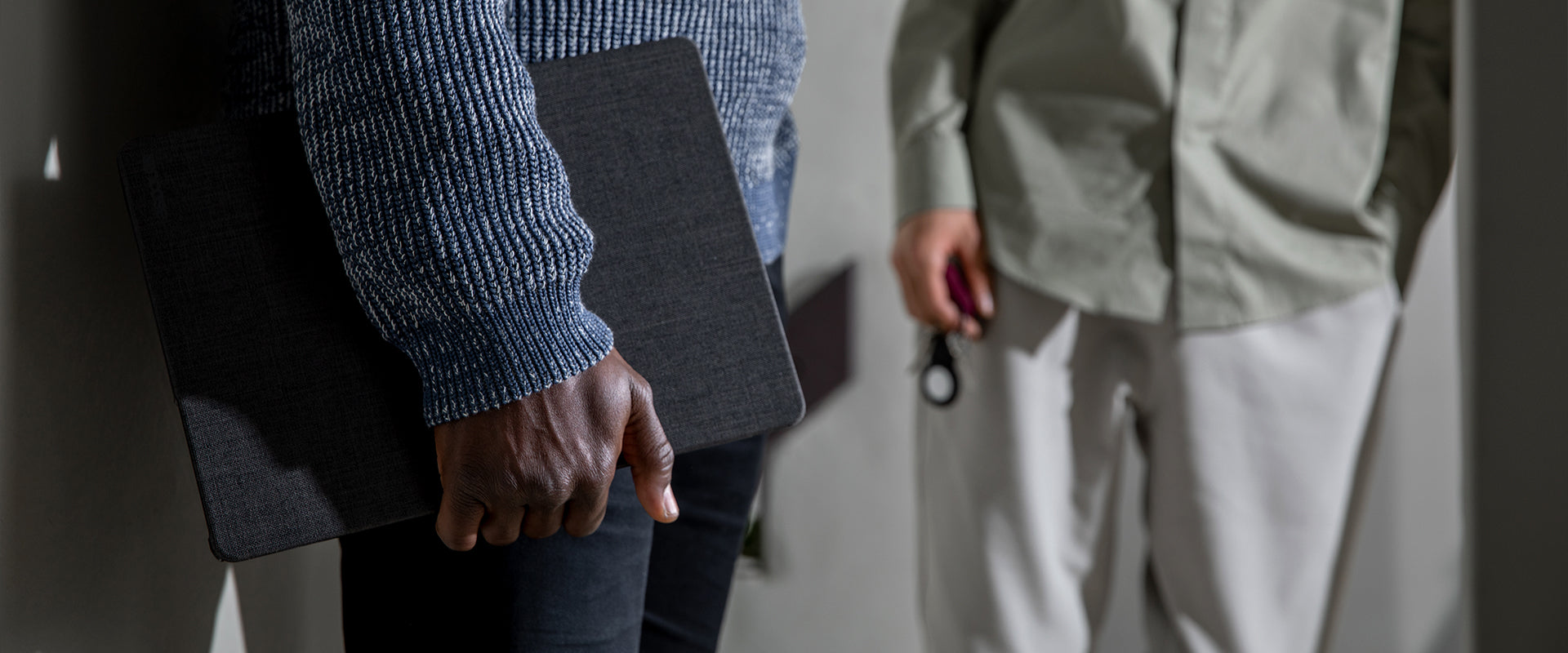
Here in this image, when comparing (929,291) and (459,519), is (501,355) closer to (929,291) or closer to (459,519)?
(459,519)

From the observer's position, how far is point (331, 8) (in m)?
0.37

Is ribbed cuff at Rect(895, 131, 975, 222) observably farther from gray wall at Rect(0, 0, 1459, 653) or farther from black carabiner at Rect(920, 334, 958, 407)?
gray wall at Rect(0, 0, 1459, 653)

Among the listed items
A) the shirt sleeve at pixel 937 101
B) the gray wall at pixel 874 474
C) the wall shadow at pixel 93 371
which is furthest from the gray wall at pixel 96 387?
the gray wall at pixel 874 474

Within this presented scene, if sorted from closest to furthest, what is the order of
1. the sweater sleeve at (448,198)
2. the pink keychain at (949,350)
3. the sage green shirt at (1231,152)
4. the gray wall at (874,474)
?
the sweater sleeve at (448,198) < the sage green shirt at (1231,152) < the pink keychain at (949,350) < the gray wall at (874,474)

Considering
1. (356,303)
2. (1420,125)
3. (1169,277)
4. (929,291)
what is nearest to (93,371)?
(356,303)

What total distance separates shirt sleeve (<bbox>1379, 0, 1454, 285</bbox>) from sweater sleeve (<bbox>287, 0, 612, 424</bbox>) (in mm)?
845

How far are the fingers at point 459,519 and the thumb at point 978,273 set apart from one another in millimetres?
702

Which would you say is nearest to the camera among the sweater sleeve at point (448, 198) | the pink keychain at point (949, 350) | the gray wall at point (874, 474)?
the sweater sleeve at point (448, 198)

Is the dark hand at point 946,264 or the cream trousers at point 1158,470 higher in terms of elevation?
the dark hand at point 946,264

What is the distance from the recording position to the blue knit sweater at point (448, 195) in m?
0.36

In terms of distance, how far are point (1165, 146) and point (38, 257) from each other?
85 centimetres

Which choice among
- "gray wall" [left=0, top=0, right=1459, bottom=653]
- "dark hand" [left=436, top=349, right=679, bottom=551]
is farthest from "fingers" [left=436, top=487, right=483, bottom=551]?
"gray wall" [left=0, top=0, right=1459, bottom=653]

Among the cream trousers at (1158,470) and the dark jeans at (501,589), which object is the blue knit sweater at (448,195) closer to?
the dark jeans at (501,589)

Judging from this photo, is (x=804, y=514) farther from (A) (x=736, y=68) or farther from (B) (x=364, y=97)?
(B) (x=364, y=97)
